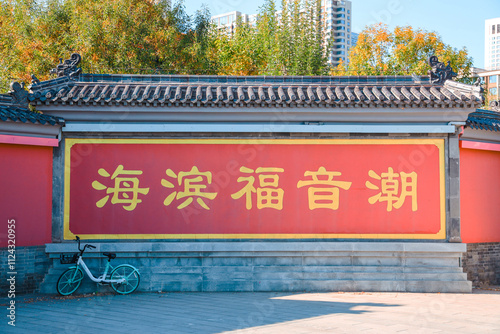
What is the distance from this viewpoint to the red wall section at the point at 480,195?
33.5 ft

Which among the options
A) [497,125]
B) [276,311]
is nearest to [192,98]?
[276,311]

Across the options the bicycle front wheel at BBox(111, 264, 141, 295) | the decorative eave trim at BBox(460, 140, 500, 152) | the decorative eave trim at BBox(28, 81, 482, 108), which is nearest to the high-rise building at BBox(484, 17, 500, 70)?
the decorative eave trim at BBox(460, 140, 500, 152)

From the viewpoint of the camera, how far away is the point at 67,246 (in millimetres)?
9344

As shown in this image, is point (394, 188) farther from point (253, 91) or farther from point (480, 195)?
point (253, 91)

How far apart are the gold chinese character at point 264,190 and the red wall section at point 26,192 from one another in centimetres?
333

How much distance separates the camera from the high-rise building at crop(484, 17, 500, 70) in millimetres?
117500

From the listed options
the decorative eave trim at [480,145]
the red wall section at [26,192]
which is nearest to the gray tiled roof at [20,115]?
the red wall section at [26,192]

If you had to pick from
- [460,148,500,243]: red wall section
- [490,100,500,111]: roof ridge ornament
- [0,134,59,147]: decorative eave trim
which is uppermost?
[490,100,500,111]: roof ridge ornament

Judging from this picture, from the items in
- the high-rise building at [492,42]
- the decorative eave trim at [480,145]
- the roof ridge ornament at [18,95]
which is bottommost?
the decorative eave trim at [480,145]

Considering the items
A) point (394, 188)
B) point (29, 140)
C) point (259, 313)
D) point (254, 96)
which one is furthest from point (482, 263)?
point (29, 140)

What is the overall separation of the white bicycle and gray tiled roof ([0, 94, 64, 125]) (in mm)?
2050

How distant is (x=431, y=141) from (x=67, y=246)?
6753 mm

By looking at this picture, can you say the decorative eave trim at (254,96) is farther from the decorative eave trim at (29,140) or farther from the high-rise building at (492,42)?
the high-rise building at (492,42)

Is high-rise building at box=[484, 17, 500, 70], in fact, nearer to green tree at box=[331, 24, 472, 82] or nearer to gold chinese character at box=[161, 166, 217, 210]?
green tree at box=[331, 24, 472, 82]
